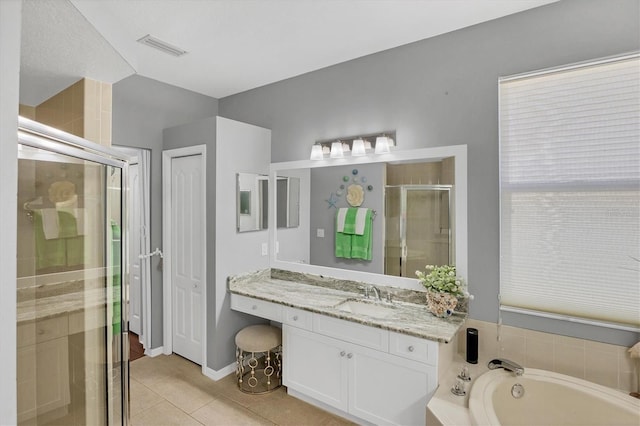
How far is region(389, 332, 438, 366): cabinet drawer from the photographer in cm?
192

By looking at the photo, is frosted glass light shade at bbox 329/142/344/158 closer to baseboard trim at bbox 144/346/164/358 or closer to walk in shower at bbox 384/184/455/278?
walk in shower at bbox 384/184/455/278

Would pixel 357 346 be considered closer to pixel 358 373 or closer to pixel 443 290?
pixel 358 373

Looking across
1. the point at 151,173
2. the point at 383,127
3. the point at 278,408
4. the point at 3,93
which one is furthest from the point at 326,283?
the point at 3,93

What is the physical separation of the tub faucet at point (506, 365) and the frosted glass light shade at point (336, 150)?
74.5 inches

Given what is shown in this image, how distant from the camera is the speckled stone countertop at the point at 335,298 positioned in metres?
2.04

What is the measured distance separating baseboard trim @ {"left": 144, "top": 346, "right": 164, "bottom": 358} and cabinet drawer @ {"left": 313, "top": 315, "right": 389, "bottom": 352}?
77.4 inches

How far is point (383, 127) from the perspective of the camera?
2.67 meters

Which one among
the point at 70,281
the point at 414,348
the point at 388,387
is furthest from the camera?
the point at 388,387

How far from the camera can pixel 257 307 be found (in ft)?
9.16

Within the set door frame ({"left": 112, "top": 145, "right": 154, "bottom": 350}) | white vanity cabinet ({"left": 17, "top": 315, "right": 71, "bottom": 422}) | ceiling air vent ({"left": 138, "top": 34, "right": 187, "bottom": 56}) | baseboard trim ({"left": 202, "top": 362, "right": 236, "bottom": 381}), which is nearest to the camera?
white vanity cabinet ({"left": 17, "top": 315, "right": 71, "bottom": 422})

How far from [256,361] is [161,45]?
108 inches

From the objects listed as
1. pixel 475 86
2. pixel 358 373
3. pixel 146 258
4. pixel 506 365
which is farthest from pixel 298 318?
pixel 475 86

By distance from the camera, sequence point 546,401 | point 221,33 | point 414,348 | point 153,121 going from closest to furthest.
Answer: point 546,401, point 414,348, point 221,33, point 153,121

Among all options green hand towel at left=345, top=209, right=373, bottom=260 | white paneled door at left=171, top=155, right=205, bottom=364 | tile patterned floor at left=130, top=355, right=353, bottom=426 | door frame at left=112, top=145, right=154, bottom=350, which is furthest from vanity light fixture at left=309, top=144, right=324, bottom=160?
tile patterned floor at left=130, top=355, right=353, bottom=426
